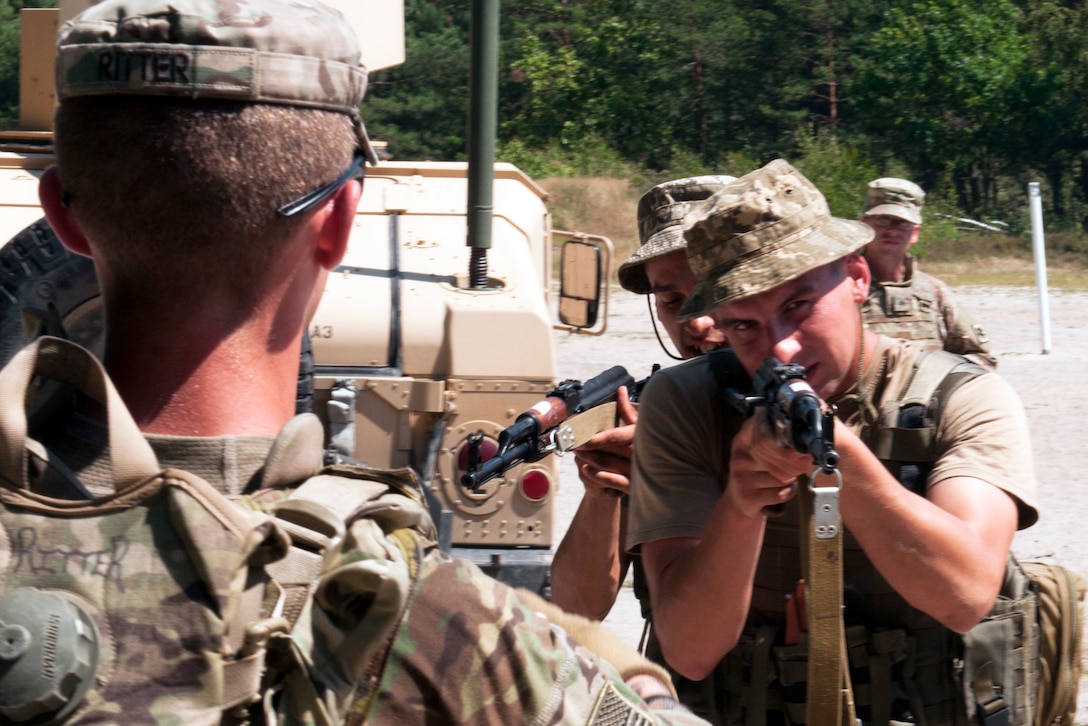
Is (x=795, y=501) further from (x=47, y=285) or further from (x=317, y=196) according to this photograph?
(x=47, y=285)

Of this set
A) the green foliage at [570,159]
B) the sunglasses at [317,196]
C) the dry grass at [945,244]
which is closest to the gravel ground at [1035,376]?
the dry grass at [945,244]

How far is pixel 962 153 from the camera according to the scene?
40750 mm

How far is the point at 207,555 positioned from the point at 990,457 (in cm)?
155

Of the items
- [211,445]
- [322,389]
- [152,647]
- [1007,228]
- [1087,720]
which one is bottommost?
[1007,228]

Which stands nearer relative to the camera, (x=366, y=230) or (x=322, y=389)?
(x=322, y=389)

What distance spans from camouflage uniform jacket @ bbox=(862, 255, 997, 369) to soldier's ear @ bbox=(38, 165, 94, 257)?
235 inches

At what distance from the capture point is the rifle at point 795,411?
2.07 meters

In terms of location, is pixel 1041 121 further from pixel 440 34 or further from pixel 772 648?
pixel 772 648

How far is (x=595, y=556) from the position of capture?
3.15 meters

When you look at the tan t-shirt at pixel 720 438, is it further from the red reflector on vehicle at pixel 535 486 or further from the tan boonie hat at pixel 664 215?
the red reflector on vehicle at pixel 535 486

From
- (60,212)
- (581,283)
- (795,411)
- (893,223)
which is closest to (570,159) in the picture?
(893,223)

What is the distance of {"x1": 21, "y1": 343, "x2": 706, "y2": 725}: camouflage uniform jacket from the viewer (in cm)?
132

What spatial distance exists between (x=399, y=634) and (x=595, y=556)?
182cm

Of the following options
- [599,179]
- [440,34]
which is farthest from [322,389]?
[440,34]
